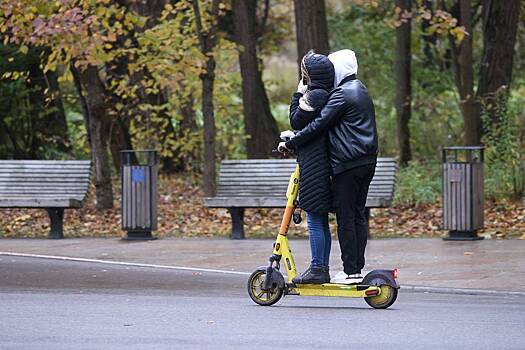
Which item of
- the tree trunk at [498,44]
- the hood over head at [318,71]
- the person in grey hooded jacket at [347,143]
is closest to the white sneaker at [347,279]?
the person in grey hooded jacket at [347,143]

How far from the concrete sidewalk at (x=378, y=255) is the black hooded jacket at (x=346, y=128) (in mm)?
1988

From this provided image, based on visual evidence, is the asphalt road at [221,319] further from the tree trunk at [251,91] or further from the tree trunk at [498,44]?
the tree trunk at [251,91]

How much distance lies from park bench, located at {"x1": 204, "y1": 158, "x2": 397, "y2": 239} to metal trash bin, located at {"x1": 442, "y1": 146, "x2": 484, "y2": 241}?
0.80 m

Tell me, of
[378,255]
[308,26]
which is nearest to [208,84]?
[308,26]

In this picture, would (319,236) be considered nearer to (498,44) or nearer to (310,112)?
(310,112)

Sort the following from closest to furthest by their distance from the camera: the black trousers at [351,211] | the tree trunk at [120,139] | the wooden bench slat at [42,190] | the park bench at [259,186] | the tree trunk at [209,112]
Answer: the black trousers at [351,211]
the park bench at [259,186]
the wooden bench slat at [42,190]
the tree trunk at [209,112]
the tree trunk at [120,139]

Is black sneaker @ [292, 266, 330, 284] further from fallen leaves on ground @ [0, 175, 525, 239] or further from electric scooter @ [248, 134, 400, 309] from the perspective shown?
fallen leaves on ground @ [0, 175, 525, 239]

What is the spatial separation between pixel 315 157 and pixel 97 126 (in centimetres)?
1054

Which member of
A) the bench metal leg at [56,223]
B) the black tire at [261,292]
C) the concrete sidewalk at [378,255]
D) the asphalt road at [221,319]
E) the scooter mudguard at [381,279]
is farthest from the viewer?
the bench metal leg at [56,223]

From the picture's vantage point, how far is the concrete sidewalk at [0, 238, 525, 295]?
1188cm

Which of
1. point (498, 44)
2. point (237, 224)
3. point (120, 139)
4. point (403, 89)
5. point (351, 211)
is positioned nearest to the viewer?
point (351, 211)

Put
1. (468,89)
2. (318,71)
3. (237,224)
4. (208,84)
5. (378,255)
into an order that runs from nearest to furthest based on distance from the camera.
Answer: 1. (318,71)
2. (378,255)
3. (237,224)
4. (208,84)
5. (468,89)

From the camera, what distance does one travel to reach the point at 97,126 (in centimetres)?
1994

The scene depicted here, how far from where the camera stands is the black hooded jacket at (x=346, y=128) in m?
9.79
